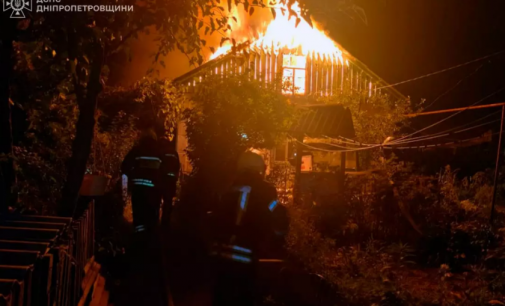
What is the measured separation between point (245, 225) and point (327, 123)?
7.85m

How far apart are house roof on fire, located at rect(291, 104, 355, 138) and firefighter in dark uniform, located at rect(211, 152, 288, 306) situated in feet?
24.4

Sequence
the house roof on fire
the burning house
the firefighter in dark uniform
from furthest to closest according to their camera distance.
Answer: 1. the burning house
2. the house roof on fire
3. the firefighter in dark uniform

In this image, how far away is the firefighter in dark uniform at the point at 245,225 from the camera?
4.40 m

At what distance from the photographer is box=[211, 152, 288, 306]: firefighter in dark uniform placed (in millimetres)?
4402

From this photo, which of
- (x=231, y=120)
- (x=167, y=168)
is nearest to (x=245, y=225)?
(x=167, y=168)

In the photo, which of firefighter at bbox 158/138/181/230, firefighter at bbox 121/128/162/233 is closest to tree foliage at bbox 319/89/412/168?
firefighter at bbox 158/138/181/230

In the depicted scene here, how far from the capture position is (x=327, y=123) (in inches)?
467

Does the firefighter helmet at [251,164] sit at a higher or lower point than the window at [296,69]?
lower

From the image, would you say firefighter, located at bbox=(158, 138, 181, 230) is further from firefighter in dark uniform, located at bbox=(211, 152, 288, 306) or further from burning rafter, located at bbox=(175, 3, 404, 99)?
burning rafter, located at bbox=(175, 3, 404, 99)

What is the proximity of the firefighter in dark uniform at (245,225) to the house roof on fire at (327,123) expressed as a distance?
7.45 meters

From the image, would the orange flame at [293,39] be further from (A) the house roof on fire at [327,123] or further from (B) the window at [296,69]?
(A) the house roof on fire at [327,123]

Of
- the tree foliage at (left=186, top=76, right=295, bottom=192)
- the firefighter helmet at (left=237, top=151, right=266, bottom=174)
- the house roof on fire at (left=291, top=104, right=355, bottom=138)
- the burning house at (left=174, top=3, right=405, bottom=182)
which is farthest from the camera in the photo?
the burning house at (left=174, top=3, right=405, bottom=182)

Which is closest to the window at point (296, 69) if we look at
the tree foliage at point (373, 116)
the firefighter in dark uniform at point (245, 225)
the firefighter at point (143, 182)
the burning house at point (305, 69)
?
the burning house at point (305, 69)

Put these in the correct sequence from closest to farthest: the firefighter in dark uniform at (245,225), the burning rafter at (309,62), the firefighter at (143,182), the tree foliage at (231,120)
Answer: the firefighter in dark uniform at (245,225)
the firefighter at (143,182)
the tree foliage at (231,120)
the burning rafter at (309,62)
